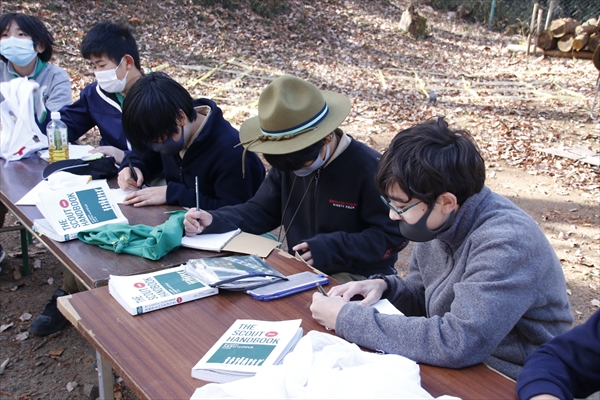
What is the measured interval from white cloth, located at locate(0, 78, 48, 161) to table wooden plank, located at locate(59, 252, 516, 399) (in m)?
1.95

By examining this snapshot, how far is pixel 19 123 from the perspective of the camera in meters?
3.49

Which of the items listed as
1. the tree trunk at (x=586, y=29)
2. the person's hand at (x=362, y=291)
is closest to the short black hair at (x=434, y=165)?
the person's hand at (x=362, y=291)

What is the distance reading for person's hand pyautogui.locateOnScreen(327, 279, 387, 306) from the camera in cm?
186

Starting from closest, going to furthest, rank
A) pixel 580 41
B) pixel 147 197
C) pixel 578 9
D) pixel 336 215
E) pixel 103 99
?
pixel 336 215 < pixel 147 197 < pixel 103 99 < pixel 580 41 < pixel 578 9

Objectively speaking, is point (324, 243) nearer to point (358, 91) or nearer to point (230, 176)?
point (230, 176)

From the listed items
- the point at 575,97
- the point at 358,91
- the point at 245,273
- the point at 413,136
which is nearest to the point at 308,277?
the point at 245,273

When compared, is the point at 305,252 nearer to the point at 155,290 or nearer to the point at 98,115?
the point at 155,290

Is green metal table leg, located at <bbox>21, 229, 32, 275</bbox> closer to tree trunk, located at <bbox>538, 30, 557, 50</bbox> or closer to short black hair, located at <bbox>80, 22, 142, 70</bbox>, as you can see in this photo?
short black hair, located at <bbox>80, 22, 142, 70</bbox>

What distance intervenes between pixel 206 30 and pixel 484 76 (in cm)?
586

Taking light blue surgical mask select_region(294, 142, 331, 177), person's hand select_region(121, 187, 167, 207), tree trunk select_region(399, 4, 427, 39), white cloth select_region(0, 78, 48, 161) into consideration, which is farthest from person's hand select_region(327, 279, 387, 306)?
tree trunk select_region(399, 4, 427, 39)

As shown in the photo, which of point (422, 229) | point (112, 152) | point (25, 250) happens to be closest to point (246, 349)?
point (422, 229)

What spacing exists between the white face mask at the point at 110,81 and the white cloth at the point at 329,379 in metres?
2.66

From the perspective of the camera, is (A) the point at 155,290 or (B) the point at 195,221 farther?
(B) the point at 195,221

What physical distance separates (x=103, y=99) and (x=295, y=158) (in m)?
2.03
